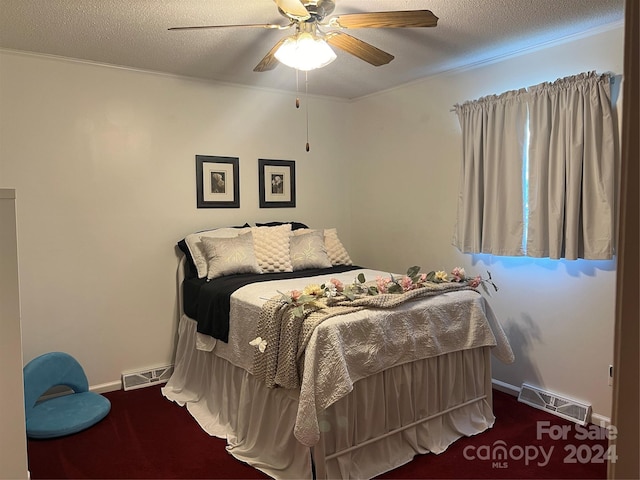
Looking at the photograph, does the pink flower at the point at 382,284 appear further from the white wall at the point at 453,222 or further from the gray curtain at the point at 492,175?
the white wall at the point at 453,222

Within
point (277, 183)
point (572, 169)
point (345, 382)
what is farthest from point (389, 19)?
point (277, 183)

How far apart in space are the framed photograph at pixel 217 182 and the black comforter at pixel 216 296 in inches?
29.0

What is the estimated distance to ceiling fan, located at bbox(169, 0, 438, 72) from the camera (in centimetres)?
213

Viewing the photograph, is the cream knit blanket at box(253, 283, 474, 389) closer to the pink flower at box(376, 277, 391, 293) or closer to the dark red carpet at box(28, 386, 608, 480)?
the pink flower at box(376, 277, 391, 293)

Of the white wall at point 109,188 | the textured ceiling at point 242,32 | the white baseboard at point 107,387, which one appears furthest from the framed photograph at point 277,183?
the white baseboard at point 107,387

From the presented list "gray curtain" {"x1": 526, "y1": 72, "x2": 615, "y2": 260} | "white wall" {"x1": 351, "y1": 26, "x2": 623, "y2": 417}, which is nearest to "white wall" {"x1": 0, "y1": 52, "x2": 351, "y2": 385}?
"white wall" {"x1": 351, "y1": 26, "x2": 623, "y2": 417}

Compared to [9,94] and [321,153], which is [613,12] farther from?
[9,94]

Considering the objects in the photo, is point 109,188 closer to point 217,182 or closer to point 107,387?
point 217,182

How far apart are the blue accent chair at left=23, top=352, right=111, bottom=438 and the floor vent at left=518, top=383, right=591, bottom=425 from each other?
113 inches

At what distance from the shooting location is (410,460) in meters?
2.47

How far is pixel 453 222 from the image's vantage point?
12.3 ft

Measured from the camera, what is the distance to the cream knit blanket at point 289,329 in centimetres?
227

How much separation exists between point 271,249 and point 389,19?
1947 millimetres

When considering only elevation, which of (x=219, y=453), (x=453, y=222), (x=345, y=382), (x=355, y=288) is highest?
(x=453, y=222)
